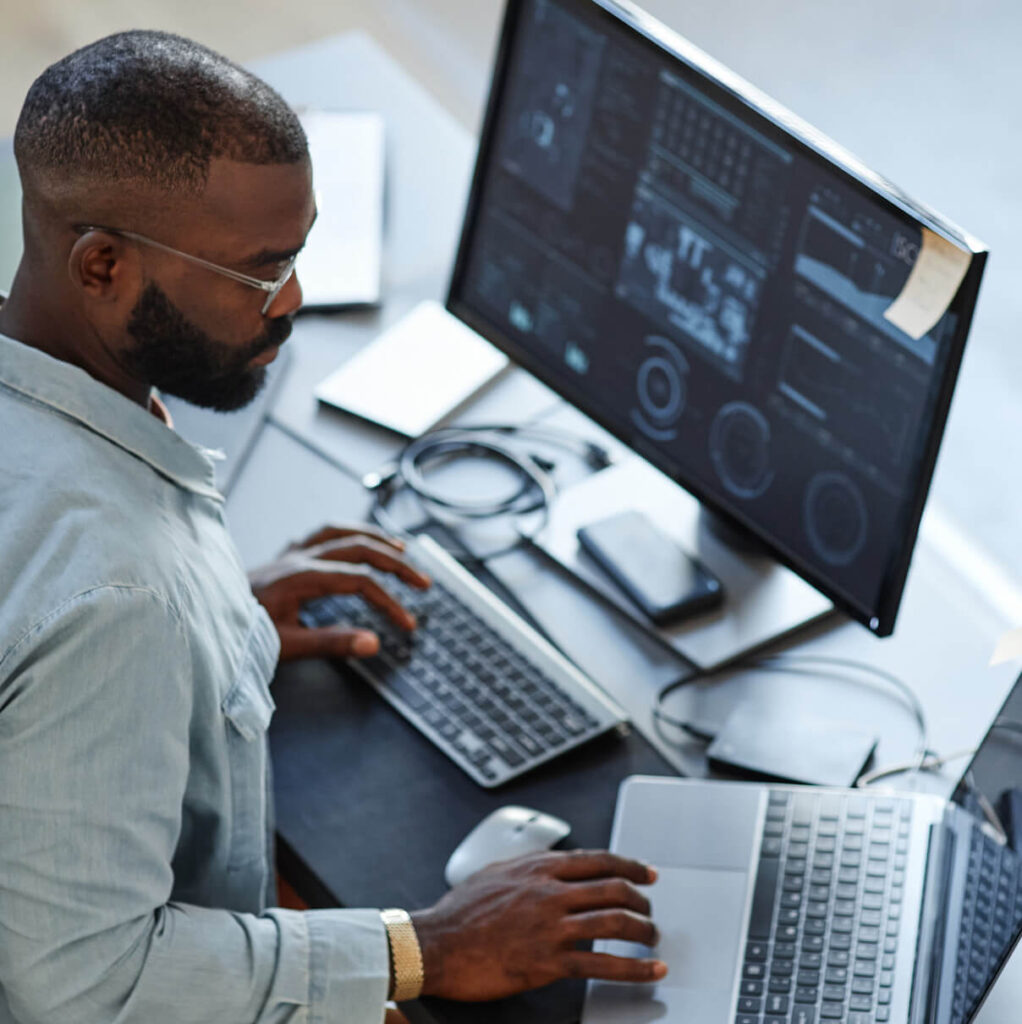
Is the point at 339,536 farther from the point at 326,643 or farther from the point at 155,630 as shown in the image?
the point at 155,630

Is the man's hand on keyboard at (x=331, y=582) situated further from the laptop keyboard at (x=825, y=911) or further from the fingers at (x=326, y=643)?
the laptop keyboard at (x=825, y=911)

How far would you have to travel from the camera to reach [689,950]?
3.86 feet

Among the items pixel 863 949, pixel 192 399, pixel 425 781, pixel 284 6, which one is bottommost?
pixel 284 6

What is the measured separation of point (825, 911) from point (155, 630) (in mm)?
562

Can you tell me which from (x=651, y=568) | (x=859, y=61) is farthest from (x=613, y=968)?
(x=859, y=61)

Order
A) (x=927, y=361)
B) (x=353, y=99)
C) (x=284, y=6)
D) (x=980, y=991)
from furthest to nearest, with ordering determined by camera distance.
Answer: (x=284, y=6)
(x=353, y=99)
(x=927, y=361)
(x=980, y=991)

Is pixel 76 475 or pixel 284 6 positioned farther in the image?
pixel 284 6

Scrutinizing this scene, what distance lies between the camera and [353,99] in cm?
231

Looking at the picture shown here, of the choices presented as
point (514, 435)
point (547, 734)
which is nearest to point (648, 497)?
point (514, 435)

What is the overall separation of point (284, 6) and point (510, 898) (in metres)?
3.48

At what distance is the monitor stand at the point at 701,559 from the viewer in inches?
58.7

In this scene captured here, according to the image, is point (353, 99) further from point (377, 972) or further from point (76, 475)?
point (377, 972)

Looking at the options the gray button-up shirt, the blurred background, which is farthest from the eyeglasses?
the blurred background

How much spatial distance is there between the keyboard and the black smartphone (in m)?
0.11
